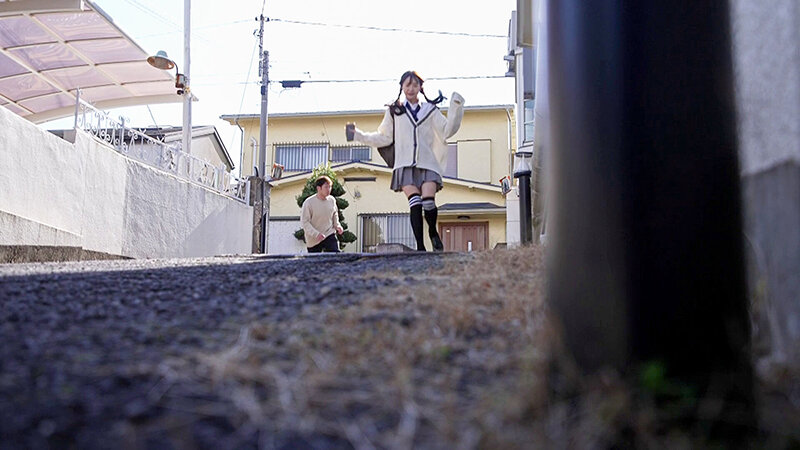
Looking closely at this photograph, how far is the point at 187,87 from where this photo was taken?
9812 millimetres

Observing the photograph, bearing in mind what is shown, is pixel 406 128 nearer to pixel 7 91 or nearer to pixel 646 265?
pixel 646 265

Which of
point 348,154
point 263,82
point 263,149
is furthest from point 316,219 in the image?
point 348,154

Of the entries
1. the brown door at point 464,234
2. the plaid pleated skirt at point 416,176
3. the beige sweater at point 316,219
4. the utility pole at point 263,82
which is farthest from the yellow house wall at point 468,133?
the plaid pleated skirt at point 416,176

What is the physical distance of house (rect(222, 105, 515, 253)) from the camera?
1783cm

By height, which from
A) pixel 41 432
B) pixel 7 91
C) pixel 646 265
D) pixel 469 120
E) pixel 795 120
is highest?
pixel 469 120

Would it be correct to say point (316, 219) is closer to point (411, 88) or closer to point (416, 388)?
point (411, 88)

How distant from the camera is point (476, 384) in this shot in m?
1.17

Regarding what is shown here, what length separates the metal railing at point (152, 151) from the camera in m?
6.58

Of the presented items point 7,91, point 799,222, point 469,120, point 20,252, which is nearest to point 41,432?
point 799,222

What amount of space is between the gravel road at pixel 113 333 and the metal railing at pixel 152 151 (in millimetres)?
4356

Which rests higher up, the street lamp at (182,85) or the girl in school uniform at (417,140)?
the street lamp at (182,85)

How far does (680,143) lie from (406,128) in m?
4.72

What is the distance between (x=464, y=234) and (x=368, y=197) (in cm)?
296

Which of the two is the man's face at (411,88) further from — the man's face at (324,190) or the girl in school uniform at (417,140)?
the man's face at (324,190)
